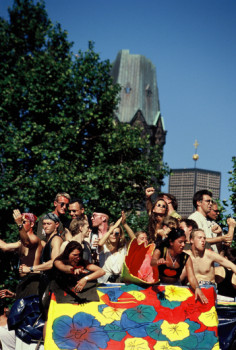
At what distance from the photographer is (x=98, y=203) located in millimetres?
29344

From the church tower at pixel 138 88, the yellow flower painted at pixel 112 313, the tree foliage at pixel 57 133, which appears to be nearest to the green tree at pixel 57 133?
the tree foliage at pixel 57 133

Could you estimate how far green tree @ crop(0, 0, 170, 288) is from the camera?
90.0ft

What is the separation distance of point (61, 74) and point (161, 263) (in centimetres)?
2372

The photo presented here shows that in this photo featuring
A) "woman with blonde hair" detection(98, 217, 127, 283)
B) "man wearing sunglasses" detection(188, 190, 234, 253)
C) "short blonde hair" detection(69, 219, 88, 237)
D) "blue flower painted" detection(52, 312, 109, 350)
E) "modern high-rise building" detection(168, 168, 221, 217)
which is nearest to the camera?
"blue flower painted" detection(52, 312, 109, 350)

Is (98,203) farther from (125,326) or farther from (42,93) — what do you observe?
(125,326)

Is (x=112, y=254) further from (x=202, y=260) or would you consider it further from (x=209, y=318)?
(x=209, y=318)

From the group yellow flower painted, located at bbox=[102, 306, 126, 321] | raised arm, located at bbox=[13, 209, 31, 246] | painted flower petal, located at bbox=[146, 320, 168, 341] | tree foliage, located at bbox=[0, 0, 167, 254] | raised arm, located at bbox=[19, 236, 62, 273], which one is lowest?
painted flower petal, located at bbox=[146, 320, 168, 341]

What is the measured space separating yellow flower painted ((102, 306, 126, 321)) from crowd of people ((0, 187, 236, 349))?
228 millimetres

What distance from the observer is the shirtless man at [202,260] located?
8195mm

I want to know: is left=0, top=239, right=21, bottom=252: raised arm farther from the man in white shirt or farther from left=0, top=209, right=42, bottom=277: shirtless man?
the man in white shirt

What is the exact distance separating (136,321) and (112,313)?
326 mm

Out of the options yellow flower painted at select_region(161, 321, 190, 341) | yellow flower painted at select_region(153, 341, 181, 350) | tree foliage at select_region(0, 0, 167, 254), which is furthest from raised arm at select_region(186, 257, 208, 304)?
tree foliage at select_region(0, 0, 167, 254)

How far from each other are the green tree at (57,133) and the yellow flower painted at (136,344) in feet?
63.4

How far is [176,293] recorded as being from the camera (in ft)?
25.8
